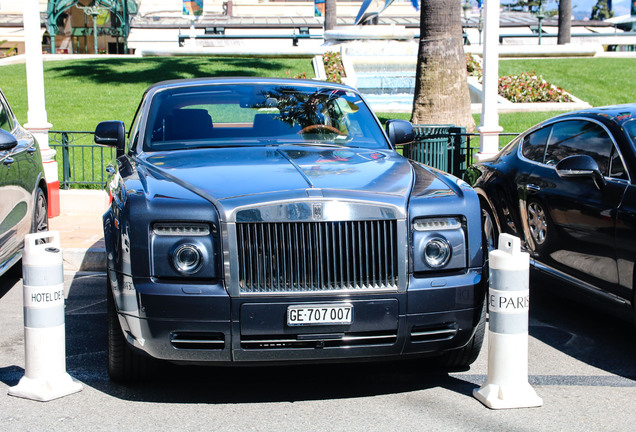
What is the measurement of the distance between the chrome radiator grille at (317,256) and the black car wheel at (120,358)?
0.89 meters

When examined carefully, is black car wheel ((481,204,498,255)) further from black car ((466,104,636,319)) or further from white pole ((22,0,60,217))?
white pole ((22,0,60,217))

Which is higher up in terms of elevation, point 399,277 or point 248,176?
point 248,176

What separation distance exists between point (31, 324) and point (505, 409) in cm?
261

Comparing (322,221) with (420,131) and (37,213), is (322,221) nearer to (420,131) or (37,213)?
(37,213)

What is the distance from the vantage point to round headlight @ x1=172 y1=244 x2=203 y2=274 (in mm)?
4258

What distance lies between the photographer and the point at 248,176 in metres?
4.67

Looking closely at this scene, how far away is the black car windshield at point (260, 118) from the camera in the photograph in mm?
5809

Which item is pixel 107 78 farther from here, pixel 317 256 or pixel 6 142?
pixel 317 256

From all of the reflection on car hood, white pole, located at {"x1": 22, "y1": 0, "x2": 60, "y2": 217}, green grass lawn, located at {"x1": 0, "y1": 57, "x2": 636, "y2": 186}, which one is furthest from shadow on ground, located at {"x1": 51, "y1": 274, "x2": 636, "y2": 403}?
green grass lawn, located at {"x1": 0, "y1": 57, "x2": 636, "y2": 186}

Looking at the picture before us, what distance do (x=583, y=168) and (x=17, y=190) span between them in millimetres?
4508

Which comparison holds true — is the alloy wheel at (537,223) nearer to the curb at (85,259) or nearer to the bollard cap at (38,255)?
the bollard cap at (38,255)

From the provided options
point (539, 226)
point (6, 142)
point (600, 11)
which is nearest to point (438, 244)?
point (539, 226)

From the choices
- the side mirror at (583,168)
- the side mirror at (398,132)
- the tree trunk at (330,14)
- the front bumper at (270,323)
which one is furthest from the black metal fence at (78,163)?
the tree trunk at (330,14)

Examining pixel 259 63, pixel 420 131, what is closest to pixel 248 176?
pixel 420 131
